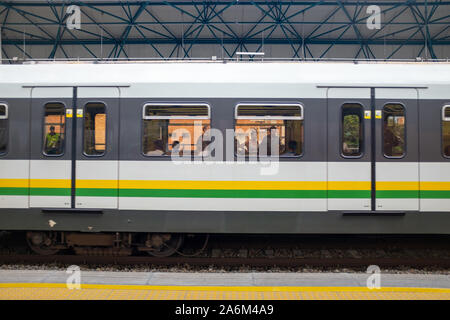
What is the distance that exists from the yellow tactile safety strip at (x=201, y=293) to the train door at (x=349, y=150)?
1861 millimetres

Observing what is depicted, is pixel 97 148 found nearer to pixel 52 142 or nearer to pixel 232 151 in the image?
pixel 52 142

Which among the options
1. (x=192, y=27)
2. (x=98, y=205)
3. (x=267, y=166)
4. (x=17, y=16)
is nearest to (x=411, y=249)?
(x=267, y=166)

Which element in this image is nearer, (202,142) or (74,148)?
(202,142)

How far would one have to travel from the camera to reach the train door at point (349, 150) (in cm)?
640

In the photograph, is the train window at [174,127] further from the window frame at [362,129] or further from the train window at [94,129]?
the window frame at [362,129]

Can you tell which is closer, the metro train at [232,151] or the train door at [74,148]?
the metro train at [232,151]

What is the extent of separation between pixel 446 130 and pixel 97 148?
600cm

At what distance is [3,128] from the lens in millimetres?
6660

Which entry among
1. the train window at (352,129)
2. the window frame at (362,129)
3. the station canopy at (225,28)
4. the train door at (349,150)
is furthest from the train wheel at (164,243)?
the station canopy at (225,28)

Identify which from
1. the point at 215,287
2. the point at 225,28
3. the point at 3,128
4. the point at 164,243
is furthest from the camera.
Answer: the point at 225,28

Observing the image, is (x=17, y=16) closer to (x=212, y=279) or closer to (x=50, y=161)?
(x=50, y=161)

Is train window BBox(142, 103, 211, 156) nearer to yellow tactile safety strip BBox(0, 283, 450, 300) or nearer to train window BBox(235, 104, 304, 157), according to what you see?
train window BBox(235, 104, 304, 157)

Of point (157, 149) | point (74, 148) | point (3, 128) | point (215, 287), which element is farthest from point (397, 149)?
point (3, 128)

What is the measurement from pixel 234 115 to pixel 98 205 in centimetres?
281
